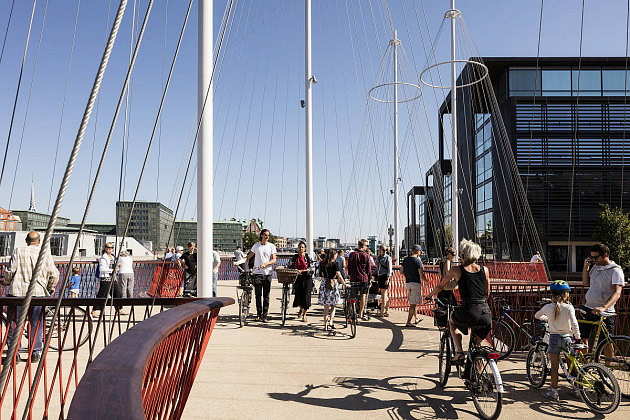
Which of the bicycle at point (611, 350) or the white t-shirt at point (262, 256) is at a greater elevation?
the white t-shirt at point (262, 256)

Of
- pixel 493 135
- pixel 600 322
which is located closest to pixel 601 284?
pixel 600 322

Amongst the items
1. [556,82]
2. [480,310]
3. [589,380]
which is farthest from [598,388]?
[556,82]

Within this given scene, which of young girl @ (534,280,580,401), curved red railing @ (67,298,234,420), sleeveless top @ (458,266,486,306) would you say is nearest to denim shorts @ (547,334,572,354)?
young girl @ (534,280,580,401)

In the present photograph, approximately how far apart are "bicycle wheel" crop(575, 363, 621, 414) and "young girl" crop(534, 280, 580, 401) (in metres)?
0.31

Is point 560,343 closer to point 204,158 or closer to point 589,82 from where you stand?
point 204,158

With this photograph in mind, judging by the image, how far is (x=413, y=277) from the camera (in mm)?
11297

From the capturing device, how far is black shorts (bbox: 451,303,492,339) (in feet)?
18.3

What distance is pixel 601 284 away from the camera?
264 inches

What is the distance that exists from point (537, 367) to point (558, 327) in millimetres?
737

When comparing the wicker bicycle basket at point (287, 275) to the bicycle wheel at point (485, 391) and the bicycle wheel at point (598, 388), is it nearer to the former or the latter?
A: the bicycle wheel at point (485, 391)

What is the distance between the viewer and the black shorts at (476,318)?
18.3 feet

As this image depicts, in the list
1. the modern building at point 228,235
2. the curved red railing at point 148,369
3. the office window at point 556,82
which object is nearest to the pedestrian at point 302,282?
the curved red railing at point 148,369

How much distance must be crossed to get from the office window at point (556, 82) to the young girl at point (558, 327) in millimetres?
35812

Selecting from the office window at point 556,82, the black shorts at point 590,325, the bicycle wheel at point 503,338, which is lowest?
the bicycle wheel at point 503,338
